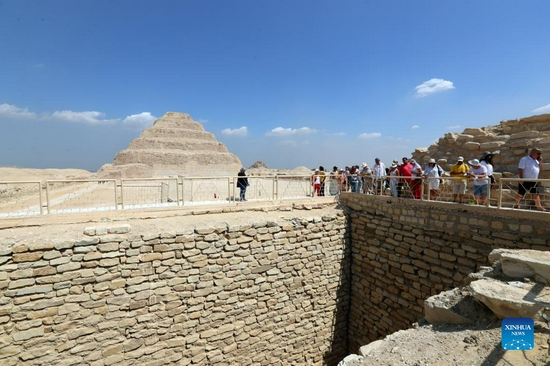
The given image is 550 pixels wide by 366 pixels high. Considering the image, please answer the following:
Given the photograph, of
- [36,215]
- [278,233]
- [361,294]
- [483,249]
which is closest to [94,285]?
[36,215]

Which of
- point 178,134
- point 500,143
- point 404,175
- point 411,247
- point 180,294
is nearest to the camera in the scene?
point 180,294

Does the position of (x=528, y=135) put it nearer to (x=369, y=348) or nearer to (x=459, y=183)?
(x=459, y=183)

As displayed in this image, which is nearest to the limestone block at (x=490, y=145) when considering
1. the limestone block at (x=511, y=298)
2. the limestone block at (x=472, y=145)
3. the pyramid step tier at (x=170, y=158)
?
the limestone block at (x=472, y=145)

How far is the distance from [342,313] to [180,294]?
17.3ft

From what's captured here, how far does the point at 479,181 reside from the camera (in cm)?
640

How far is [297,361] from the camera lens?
7.96 metres

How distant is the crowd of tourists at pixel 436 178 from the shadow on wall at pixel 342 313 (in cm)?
175

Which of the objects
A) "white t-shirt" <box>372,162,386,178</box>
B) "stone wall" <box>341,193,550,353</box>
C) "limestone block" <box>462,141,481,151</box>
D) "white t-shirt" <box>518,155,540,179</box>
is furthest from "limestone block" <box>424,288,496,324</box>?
"limestone block" <box>462,141,481,151</box>

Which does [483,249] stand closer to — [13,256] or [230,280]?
[230,280]

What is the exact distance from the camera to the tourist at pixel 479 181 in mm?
6361

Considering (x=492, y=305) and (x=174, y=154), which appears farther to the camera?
(x=174, y=154)

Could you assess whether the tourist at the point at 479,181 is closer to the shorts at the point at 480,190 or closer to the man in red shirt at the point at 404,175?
the shorts at the point at 480,190

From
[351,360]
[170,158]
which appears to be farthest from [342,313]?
[170,158]

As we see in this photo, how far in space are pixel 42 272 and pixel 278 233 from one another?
504 centimetres
